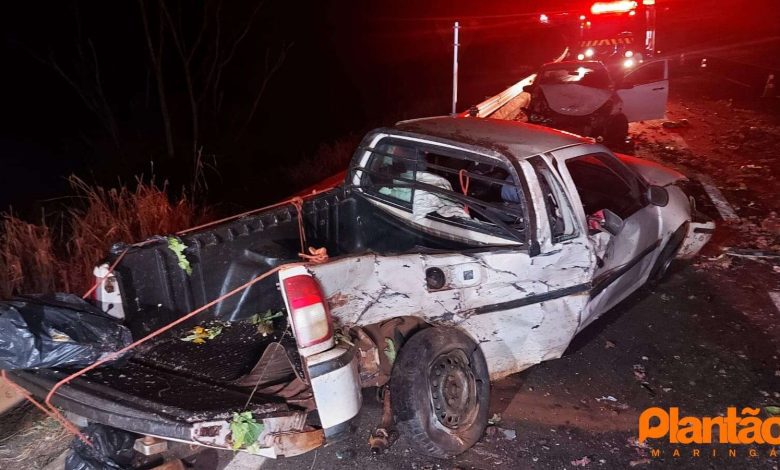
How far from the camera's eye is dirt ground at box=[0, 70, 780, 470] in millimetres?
3453

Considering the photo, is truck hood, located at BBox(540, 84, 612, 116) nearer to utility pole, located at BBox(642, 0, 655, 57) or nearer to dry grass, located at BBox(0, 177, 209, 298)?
utility pole, located at BBox(642, 0, 655, 57)

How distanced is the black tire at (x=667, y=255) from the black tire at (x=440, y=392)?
2471 mm

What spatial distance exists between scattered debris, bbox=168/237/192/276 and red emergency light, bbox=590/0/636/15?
1469 cm

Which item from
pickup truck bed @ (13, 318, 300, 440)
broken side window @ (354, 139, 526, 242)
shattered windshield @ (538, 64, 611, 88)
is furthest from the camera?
shattered windshield @ (538, 64, 611, 88)

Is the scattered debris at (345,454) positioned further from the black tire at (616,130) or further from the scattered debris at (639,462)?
the black tire at (616,130)

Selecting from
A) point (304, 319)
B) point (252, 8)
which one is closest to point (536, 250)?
point (304, 319)

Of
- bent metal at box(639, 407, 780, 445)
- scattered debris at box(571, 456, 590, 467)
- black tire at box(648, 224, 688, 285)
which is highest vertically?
black tire at box(648, 224, 688, 285)

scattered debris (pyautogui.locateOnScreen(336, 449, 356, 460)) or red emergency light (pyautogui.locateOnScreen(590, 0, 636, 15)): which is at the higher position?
red emergency light (pyautogui.locateOnScreen(590, 0, 636, 15))

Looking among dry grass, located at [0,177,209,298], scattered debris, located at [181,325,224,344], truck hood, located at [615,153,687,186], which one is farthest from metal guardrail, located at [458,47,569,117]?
scattered debris, located at [181,325,224,344]

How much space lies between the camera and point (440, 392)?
3.43 m

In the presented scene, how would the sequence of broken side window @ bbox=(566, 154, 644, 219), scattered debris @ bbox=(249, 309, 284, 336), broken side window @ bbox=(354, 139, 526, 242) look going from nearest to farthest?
scattered debris @ bbox=(249, 309, 284, 336)
broken side window @ bbox=(354, 139, 526, 242)
broken side window @ bbox=(566, 154, 644, 219)

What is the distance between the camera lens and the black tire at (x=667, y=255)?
5.30m

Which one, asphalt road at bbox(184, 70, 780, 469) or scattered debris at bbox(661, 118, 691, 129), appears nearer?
asphalt road at bbox(184, 70, 780, 469)

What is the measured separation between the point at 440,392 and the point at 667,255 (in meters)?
3.08
